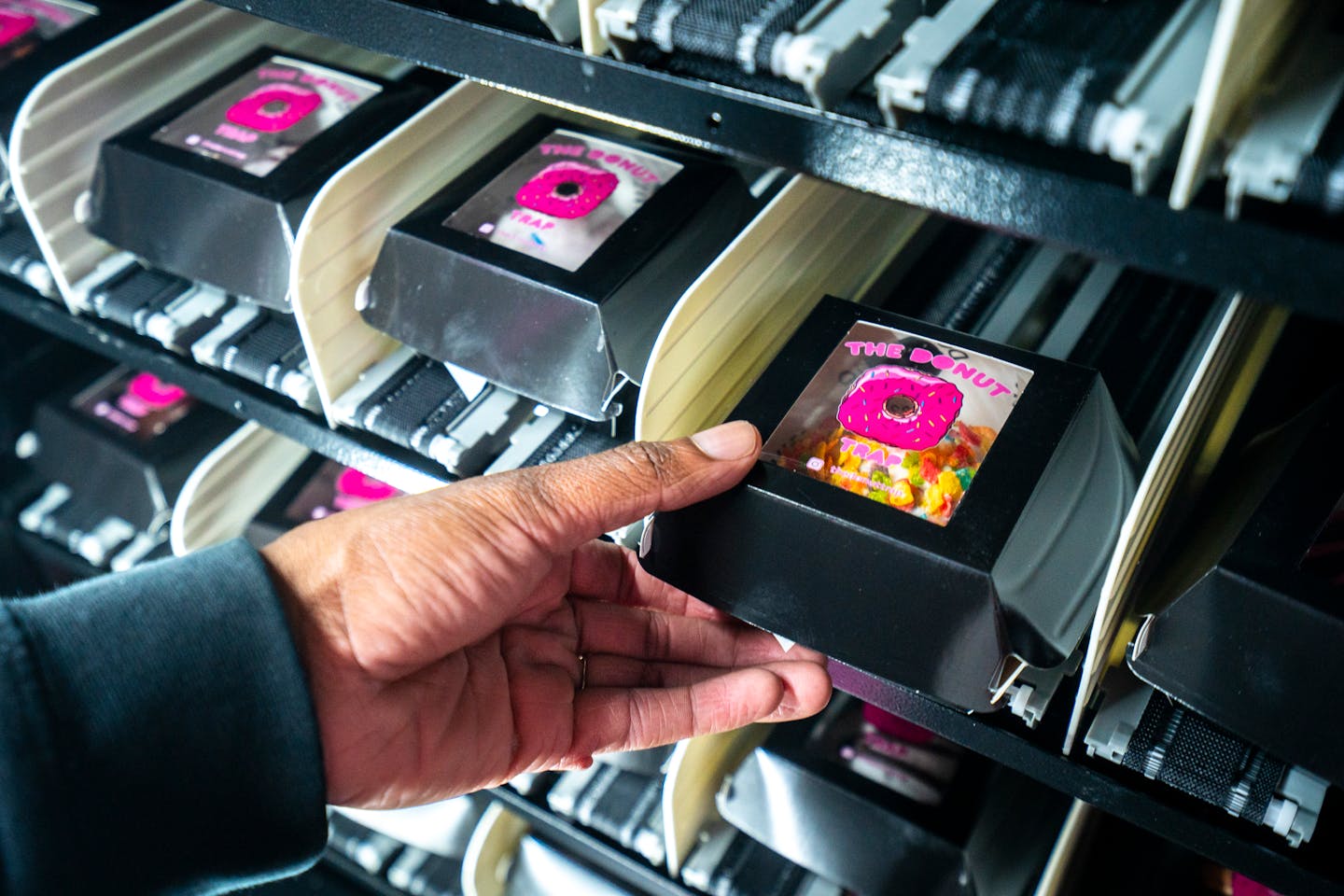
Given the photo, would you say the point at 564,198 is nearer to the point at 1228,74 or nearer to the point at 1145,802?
the point at 1228,74

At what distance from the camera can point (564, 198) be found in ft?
3.99

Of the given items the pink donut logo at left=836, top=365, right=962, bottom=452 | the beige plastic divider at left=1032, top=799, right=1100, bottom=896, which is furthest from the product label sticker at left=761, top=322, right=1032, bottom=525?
the beige plastic divider at left=1032, top=799, right=1100, bottom=896

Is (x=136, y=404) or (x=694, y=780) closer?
(x=694, y=780)

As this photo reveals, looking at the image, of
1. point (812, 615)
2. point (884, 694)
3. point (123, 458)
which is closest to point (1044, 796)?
point (884, 694)

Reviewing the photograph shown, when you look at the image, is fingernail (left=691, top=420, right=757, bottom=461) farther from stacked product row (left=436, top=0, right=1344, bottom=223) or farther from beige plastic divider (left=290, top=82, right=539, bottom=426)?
beige plastic divider (left=290, top=82, right=539, bottom=426)

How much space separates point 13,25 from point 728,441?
1457mm

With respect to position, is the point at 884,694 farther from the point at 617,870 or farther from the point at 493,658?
the point at 617,870

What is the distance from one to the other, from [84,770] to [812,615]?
1.96ft

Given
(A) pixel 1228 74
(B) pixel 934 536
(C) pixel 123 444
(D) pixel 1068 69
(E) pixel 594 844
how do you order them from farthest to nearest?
(C) pixel 123 444, (E) pixel 594 844, (B) pixel 934 536, (D) pixel 1068 69, (A) pixel 1228 74

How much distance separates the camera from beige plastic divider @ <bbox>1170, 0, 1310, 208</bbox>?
0.63 meters

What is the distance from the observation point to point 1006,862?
130 cm

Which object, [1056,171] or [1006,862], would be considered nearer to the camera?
[1056,171]

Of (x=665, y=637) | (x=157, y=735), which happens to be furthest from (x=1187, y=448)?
(x=157, y=735)

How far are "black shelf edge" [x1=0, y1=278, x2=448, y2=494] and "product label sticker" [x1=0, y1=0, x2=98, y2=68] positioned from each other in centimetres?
35
